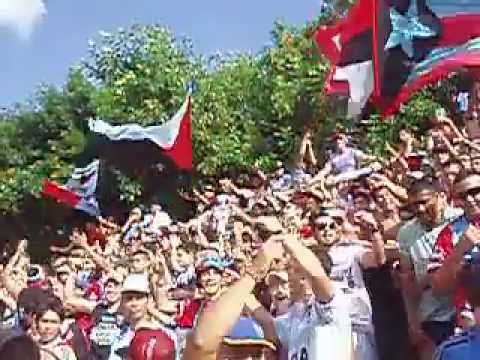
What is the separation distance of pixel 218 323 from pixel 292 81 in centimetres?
2124

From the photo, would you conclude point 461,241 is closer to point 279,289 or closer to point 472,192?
point 472,192

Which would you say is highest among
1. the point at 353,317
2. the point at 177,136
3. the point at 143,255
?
the point at 177,136

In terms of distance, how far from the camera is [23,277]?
402 inches

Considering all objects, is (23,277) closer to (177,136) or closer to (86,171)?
(177,136)

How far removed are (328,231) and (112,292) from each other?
2993mm

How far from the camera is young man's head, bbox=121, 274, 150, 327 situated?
6.11 m

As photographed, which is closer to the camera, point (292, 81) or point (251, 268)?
point (251, 268)

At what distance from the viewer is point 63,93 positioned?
31.0m

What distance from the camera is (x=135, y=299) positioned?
6.15 meters

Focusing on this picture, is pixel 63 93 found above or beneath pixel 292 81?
above

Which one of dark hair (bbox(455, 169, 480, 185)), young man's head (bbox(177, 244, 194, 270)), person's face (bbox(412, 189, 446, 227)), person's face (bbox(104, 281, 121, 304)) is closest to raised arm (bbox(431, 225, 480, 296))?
dark hair (bbox(455, 169, 480, 185))

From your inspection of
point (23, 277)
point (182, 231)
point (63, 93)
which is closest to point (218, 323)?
point (23, 277)

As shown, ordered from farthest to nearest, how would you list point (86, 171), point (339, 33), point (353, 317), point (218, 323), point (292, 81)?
point (292, 81) → point (86, 171) → point (339, 33) → point (353, 317) → point (218, 323)

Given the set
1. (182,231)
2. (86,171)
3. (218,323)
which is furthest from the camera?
(86,171)
